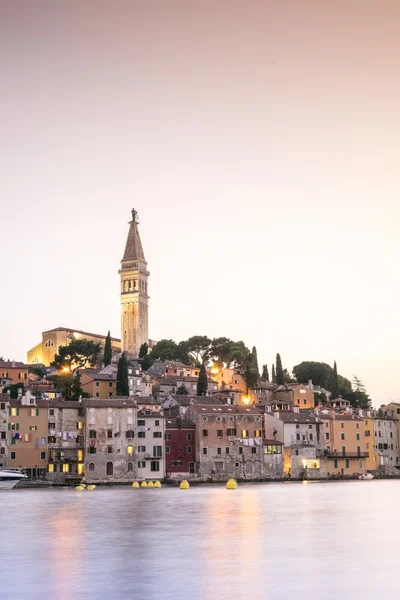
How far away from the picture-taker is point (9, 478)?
7488 centimetres

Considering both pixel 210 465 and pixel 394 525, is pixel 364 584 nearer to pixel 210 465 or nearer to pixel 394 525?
pixel 394 525

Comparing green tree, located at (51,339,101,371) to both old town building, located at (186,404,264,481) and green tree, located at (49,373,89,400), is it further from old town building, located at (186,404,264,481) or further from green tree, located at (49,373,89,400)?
old town building, located at (186,404,264,481)

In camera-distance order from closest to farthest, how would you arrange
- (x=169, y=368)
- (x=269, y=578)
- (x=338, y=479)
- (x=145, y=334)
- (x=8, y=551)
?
1. (x=269, y=578)
2. (x=8, y=551)
3. (x=338, y=479)
4. (x=169, y=368)
5. (x=145, y=334)

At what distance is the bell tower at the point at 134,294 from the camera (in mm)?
160163

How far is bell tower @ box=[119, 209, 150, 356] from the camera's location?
525ft

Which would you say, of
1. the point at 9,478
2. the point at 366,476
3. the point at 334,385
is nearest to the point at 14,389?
the point at 9,478

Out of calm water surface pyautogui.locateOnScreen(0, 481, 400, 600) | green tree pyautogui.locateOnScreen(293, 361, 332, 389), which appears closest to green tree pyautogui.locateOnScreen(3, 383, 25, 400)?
calm water surface pyautogui.locateOnScreen(0, 481, 400, 600)

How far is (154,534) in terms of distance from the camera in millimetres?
37375

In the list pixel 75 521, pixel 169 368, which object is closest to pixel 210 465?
pixel 169 368

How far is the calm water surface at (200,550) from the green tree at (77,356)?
6726 centimetres

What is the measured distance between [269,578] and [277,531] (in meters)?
13.6

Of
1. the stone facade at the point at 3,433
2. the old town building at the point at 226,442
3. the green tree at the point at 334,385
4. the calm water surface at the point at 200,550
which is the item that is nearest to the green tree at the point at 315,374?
the green tree at the point at 334,385

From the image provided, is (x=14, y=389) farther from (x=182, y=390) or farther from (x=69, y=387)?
(x=182, y=390)

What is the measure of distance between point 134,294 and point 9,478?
90936 mm
